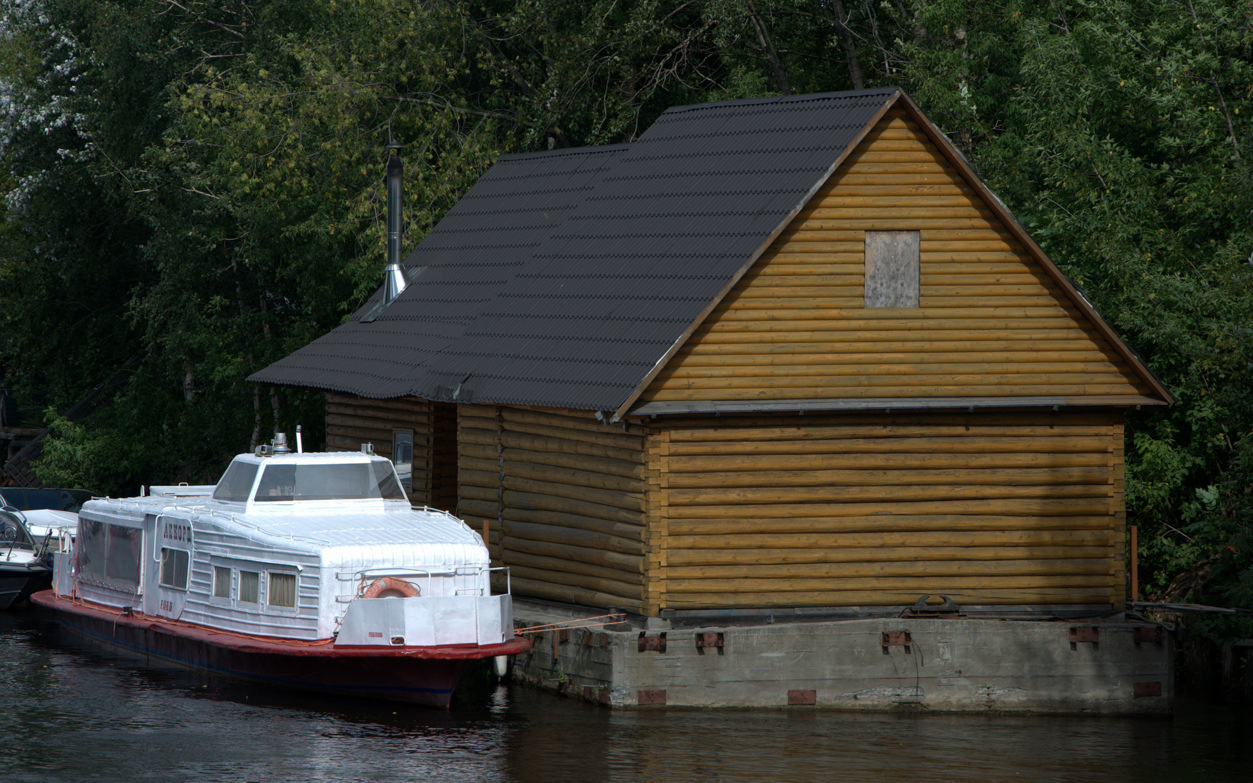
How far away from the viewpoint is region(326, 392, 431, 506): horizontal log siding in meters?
23.2

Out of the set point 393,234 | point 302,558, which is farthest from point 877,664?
point 393,234

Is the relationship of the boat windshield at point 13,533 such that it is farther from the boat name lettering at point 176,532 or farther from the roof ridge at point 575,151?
the roof ridge at point 575,151

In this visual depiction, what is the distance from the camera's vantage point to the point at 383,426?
962 inches

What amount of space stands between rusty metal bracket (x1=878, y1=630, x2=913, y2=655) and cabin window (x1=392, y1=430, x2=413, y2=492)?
29.8 feet

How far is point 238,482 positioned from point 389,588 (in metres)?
3.61

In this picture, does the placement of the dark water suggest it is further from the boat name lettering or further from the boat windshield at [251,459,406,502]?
the boat windshield at [251,459,406,502]

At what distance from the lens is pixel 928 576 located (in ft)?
59.6

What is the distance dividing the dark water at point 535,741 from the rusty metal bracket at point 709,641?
757 mm

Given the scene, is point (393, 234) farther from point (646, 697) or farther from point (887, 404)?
point (646, 697)

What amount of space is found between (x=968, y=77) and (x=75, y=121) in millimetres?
24814

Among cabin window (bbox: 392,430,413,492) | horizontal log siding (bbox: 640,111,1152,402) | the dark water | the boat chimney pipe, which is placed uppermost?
the boat chimney pipe

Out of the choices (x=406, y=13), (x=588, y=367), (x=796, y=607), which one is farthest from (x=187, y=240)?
(x=796, y=607)

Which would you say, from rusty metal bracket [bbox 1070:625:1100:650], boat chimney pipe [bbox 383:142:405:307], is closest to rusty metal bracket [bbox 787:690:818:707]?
rusty metal bracket [bbox 1070:625:1100:650]

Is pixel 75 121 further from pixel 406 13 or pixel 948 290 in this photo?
pixel 948 290
